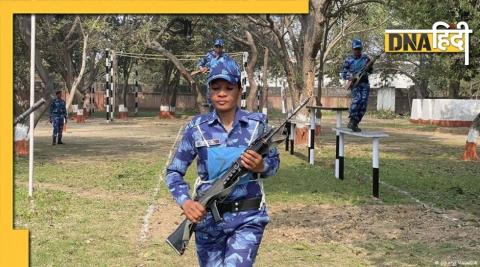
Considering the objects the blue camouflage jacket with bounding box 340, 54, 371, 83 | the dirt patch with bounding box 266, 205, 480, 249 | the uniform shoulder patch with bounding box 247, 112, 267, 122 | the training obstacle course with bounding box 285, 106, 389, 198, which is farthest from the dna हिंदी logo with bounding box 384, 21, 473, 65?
the uniform shoulder patch with bounding box 247, 112, 267, 122

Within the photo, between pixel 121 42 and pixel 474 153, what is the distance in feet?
72.8

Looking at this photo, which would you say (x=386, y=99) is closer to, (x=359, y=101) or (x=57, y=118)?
(x=57, y=118)

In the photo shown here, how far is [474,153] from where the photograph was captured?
16.0 m

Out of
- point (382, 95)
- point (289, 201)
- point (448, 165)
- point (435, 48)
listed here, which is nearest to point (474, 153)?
point (448, 165)

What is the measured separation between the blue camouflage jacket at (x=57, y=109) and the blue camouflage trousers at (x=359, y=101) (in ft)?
35.8

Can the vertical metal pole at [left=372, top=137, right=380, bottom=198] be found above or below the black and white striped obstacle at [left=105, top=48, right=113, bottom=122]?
below

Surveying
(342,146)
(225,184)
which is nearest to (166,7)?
(225,184)

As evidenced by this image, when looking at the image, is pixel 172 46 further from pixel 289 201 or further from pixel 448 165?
pixel 289 201

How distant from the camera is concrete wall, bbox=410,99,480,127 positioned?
1270 inches

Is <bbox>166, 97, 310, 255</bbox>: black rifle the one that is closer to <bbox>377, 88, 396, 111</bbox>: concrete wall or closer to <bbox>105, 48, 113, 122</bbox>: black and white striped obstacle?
<bbox>105, 48, 113, 122</bbox>: black and white striped obstacle

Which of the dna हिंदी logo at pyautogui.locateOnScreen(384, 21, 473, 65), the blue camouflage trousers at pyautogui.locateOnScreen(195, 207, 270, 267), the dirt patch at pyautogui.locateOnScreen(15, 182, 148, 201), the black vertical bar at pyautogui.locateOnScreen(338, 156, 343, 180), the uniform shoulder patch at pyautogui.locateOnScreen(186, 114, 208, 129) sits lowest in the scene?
the dirt patch at pyautogui.locateOnScreen(15, 182, 148, 201)

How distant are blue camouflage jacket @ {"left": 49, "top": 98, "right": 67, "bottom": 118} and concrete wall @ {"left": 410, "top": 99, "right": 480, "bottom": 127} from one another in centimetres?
2117

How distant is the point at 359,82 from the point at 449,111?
23562mm

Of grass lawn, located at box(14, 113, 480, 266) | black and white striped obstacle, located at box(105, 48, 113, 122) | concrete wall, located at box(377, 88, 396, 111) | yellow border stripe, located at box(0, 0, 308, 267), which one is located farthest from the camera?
concrete wall, located at box(377, 88, 396, 111)
